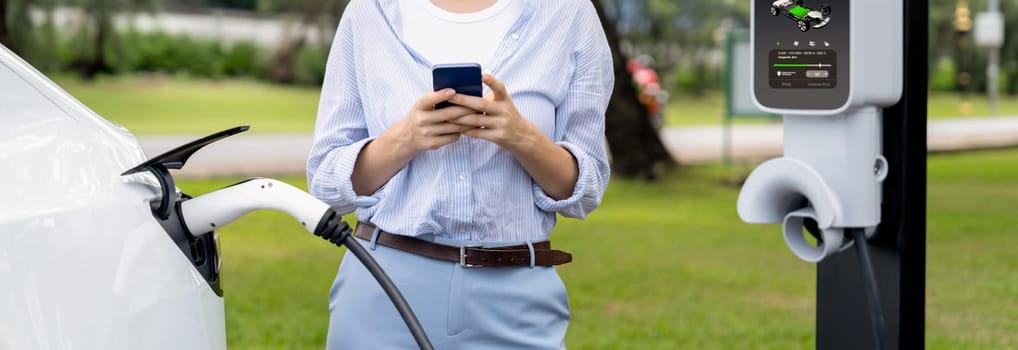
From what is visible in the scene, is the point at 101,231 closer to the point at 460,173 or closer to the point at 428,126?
the point at 428,126

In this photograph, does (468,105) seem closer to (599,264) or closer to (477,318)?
(477,318)

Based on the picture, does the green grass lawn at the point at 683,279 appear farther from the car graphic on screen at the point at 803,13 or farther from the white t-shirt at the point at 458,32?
the white t-shirt at the point at 458,32

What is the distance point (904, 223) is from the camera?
101 inches

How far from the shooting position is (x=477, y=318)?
6.89 feet

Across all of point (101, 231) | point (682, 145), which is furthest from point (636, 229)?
point (682, 145)

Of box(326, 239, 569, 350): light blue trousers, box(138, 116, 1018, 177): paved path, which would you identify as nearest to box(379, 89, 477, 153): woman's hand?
box(326, 239, 569, 350): light blue trousers

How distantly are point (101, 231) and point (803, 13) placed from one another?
1338 millimetres

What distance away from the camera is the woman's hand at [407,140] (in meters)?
1.93

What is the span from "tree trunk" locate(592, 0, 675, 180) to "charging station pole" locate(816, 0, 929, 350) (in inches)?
386

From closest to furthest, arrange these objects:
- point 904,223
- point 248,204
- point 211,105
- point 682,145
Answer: point 248,204 → point 904,223 → point 682,145 → point 211,105

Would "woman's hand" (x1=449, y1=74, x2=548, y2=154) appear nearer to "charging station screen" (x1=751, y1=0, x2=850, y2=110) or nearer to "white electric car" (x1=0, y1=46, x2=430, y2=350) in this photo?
"white electric car" (x1=0, y1=46, x2=430, y2=350)

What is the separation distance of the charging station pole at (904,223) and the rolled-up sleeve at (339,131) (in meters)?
1.02

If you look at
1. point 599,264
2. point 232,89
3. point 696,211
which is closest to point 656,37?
point 232,89

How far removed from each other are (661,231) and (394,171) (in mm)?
7552
